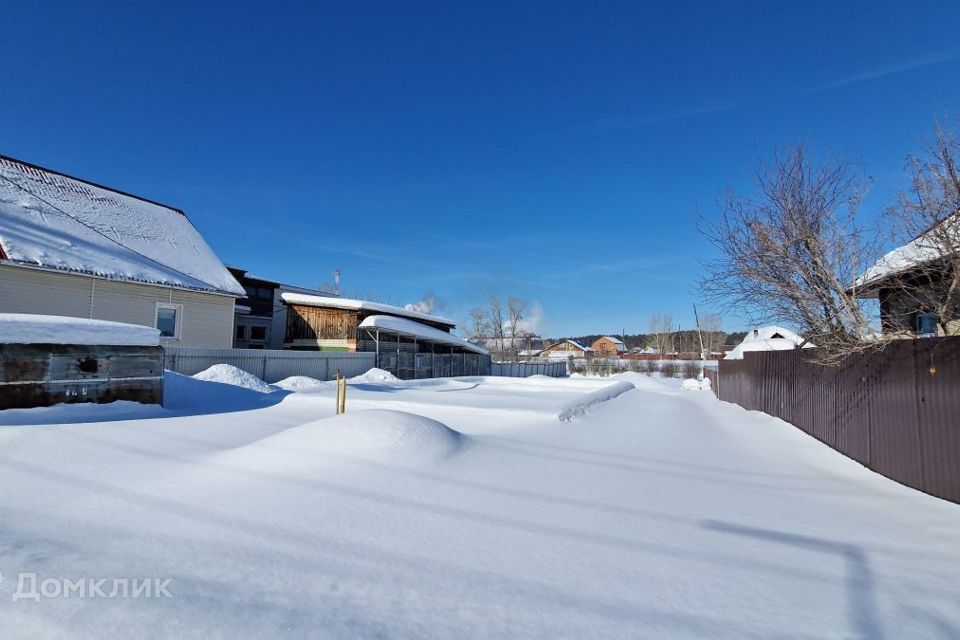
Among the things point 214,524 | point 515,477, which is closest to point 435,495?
point 515,477

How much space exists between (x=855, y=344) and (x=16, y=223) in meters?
21.6

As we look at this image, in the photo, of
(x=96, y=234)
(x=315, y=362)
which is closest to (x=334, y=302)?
(x=315, y=362)

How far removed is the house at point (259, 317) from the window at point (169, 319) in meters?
8.61

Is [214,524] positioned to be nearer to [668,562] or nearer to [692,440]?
[668,562]

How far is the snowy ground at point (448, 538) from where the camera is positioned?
8.71ft

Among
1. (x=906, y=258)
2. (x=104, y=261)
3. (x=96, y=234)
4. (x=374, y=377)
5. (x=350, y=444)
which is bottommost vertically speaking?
(x=350, y=444)

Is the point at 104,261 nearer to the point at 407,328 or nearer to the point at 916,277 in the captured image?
the point at 407,328

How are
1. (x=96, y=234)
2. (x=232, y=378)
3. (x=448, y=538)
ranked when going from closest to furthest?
(x=448, y=538) < (x=232, y=378) < (x=96, y=234)

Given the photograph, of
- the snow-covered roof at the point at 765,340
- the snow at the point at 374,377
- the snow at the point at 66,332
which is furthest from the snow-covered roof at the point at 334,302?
the snow-covered roof at the point at 765,340

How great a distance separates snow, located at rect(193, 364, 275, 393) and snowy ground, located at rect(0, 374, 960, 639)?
24.1ft

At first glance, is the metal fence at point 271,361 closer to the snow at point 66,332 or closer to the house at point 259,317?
the snow at point 66,332

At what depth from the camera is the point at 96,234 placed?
1712 cm

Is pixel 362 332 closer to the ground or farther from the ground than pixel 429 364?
farther from the ground

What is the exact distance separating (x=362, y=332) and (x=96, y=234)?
443 inches
